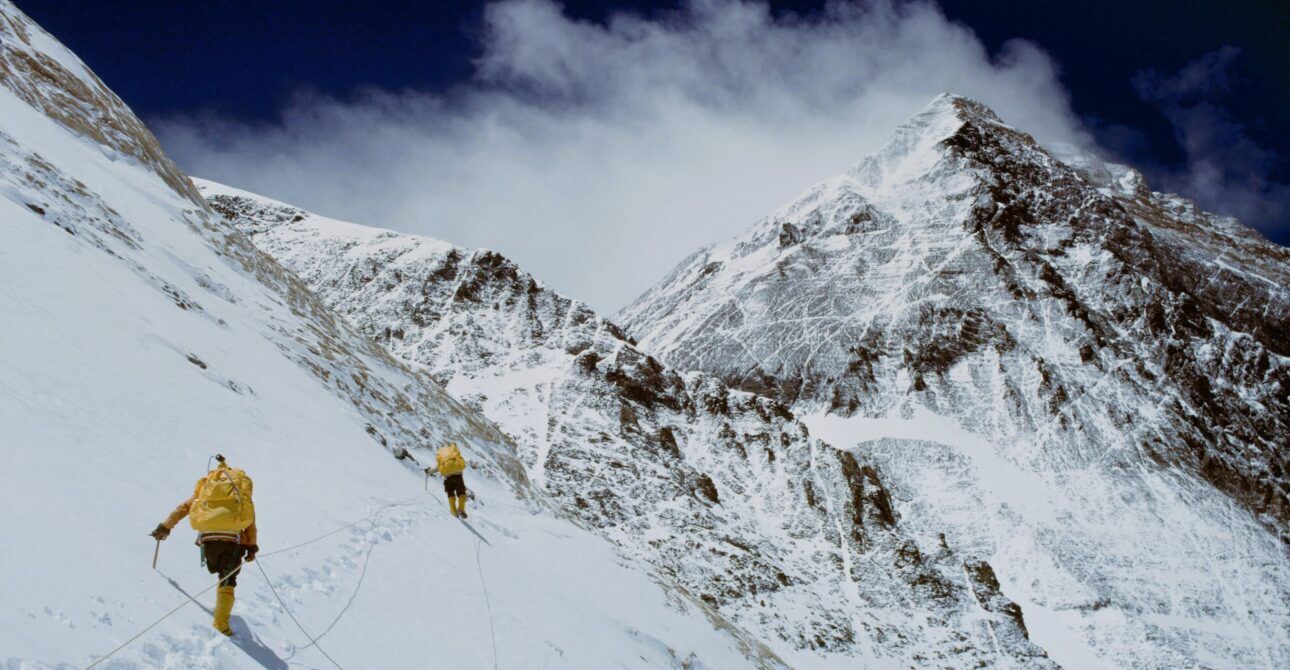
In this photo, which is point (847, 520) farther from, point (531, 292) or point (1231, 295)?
point (1231, 295)

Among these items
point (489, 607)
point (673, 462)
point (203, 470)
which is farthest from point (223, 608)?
point (673, 462)

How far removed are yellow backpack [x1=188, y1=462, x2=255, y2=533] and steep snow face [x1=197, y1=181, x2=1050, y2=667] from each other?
57.2 m

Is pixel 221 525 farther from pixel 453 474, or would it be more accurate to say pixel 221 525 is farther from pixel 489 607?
pixel 453 474

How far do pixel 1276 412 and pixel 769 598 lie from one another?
13966 cm

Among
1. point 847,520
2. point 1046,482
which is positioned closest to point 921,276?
point 1046,482

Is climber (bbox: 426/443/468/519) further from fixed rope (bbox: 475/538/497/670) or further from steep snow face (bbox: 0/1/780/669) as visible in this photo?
fixed rope (bbox: 475/538/497/670)

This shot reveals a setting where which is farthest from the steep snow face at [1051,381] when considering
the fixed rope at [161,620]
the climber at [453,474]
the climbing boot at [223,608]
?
the climbing boot at [223,608]

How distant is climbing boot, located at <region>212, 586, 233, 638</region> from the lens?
1020cm

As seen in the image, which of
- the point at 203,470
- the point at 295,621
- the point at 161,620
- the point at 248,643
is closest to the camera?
the point at 161,620

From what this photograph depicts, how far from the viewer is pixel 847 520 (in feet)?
308

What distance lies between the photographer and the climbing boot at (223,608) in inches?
401

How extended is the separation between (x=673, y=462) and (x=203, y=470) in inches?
2983

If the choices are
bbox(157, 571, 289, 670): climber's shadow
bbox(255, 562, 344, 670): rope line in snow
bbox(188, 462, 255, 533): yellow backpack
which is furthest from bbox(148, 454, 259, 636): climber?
bbox(255, 562, 344, 670): rope line in snow

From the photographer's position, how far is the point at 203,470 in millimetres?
15086
